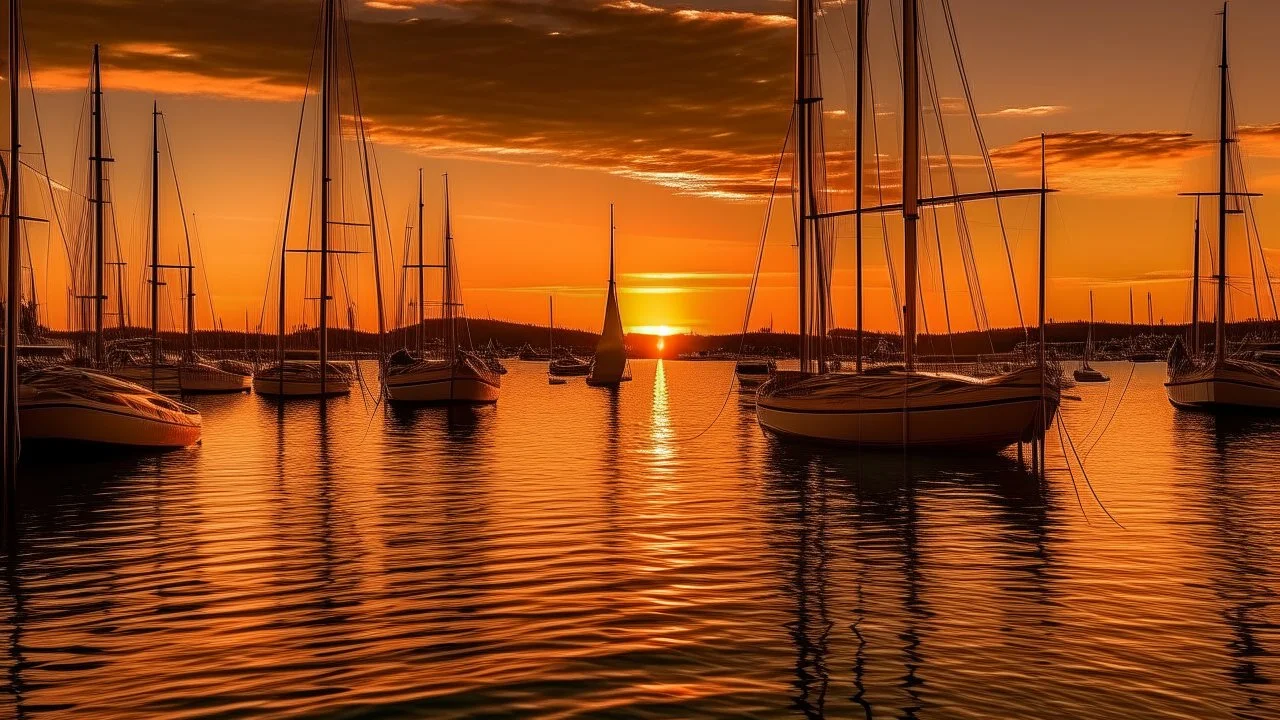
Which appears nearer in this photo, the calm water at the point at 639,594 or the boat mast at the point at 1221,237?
the calm water at the point at 639,594

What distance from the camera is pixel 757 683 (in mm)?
11859

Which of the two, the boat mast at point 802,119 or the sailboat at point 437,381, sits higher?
the boat mast at point 802,119

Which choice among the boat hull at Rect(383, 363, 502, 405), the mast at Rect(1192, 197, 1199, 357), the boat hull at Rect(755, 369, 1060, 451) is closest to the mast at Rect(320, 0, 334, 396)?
the boat hull at Rect(383, 363, 502, 405)

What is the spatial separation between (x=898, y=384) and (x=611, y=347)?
78.7m

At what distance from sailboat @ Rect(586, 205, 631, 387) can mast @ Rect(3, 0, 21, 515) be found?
275ft

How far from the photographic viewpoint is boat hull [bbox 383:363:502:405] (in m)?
71.1

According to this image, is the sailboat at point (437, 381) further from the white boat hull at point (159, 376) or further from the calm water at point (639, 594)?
the calm water at point (639, 594)

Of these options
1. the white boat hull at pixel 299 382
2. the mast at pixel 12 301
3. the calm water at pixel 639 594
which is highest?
the mast at pixel 12 301

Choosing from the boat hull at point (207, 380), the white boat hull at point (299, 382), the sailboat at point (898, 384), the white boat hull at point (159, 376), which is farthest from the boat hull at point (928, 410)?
the boat hull at point (207, 380)

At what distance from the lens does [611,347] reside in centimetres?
11525

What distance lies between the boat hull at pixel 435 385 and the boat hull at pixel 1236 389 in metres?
43.3

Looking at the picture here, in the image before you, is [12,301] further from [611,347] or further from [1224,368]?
[611,347]

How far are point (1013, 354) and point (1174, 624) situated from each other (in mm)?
32286

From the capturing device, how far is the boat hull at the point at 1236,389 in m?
63.3
